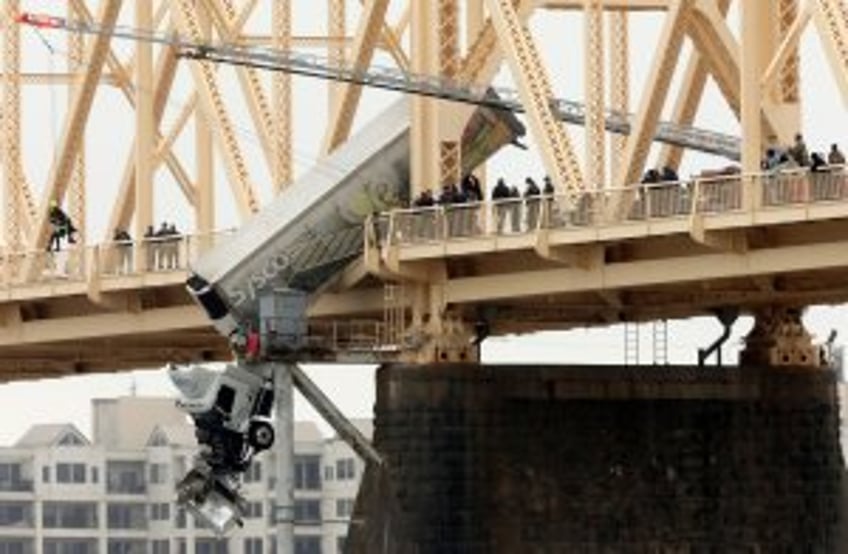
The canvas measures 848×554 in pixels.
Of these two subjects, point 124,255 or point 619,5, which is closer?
point 619,5

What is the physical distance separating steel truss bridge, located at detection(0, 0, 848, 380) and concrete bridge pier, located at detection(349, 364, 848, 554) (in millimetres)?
1194

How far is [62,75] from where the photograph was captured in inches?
4852

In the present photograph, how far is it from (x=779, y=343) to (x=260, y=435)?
10.3m

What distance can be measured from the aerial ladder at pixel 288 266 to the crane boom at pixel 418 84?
6 cm

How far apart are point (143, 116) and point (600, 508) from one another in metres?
19.4

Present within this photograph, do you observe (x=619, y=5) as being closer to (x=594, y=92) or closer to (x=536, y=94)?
(x=536, y=94)

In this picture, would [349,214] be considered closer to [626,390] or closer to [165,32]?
[626,390]

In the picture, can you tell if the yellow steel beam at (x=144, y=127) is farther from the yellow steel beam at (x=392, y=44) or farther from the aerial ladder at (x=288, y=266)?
the aerial ladder at (x=288, y=266)

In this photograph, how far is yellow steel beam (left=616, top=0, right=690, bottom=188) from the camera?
299 ft

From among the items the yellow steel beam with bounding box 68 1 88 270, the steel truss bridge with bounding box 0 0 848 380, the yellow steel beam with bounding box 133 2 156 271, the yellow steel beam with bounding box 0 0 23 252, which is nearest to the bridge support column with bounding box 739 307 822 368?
the steel truss bridge with bounding box 0 0 848 380

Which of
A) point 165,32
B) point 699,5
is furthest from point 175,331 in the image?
point 699,5

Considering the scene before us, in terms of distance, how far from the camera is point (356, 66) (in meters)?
100

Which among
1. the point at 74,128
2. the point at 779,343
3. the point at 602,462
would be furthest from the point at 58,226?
the point at 779,343

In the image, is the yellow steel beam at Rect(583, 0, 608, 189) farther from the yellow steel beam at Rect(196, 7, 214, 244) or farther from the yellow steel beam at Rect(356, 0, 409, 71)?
the yellow steel beam at Rect(196, 7, 214, 244)
